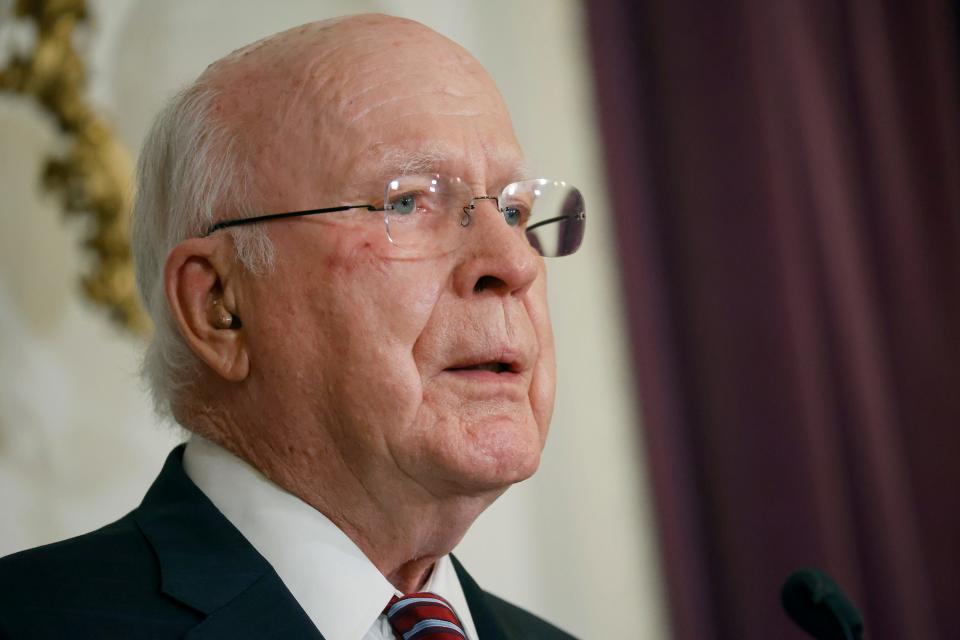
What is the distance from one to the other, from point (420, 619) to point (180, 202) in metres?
0.79

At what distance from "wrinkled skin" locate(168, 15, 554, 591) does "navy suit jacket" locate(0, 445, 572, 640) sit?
15 cm

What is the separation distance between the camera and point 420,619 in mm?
1561

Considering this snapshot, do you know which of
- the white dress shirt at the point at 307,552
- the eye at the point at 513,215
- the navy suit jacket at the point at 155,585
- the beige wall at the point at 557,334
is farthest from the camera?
the beige wall at the point at 557,334

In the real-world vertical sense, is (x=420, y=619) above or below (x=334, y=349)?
below

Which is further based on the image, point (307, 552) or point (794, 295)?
point (794, 295)

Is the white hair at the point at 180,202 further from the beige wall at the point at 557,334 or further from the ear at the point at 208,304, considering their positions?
the beige wall at the point at 557,334

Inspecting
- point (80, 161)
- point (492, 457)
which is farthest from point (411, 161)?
point (80, 161)

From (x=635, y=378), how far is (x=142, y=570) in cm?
201

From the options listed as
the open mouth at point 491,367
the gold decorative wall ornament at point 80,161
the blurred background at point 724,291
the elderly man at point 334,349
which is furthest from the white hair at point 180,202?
the blurred background at point 724,291

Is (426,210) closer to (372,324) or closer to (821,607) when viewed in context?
(372,324)

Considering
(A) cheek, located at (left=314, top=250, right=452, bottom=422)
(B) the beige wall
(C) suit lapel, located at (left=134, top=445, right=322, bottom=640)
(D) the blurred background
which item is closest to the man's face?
(A) cheek, located at (left=314, top=250, right=452, bottom=422)

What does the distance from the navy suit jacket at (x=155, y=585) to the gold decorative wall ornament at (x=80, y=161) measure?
4.03 ft

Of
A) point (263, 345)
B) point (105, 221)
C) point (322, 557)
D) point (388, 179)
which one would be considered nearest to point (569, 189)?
point (388, 179)

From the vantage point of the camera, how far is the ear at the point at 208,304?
1.64 m
